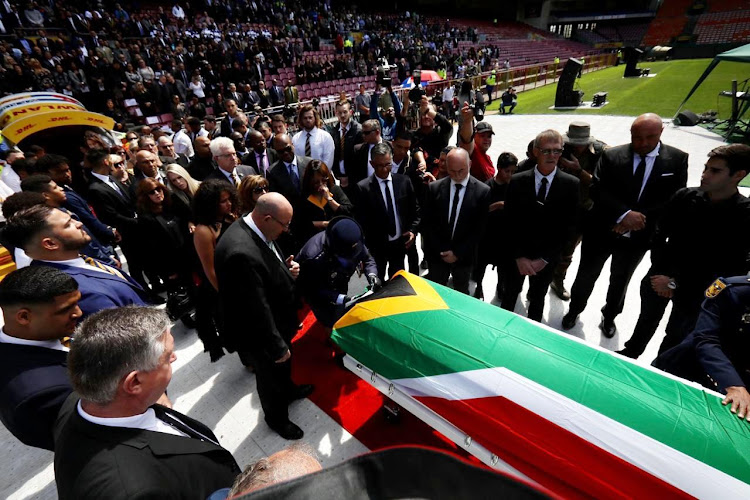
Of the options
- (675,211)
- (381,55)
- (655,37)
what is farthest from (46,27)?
(655,37)

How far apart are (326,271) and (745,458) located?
2210mm

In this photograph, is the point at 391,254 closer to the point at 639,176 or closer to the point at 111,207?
the point at 639,176

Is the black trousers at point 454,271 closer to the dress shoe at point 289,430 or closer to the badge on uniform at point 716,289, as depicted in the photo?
the badge on uniform at point 716,289

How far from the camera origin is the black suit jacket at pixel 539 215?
2.79m

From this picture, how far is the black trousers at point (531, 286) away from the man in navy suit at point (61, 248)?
309 cm

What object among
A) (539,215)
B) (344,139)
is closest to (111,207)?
(344,139)

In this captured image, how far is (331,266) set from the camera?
243 centimetres

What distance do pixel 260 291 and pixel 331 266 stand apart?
554 millimetres

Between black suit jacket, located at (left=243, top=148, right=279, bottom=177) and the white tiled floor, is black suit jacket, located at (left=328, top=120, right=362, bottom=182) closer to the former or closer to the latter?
black suit jacket, located at (left=243, top=148, right=279, bottom=177)

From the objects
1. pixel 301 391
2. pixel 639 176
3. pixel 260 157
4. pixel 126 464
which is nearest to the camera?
pixel 126 464

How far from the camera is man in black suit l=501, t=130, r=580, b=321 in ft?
9.04

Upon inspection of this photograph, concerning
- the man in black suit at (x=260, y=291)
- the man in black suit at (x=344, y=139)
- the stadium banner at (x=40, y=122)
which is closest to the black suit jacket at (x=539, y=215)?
the man in black suit at (x=260, y=291)

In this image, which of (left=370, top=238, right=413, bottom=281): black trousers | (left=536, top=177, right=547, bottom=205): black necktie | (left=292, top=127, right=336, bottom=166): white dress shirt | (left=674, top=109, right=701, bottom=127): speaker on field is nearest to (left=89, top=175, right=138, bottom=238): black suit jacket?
(left=292, top=127, right=336, bottom=166): white dress shirt

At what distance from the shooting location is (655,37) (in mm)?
33688
